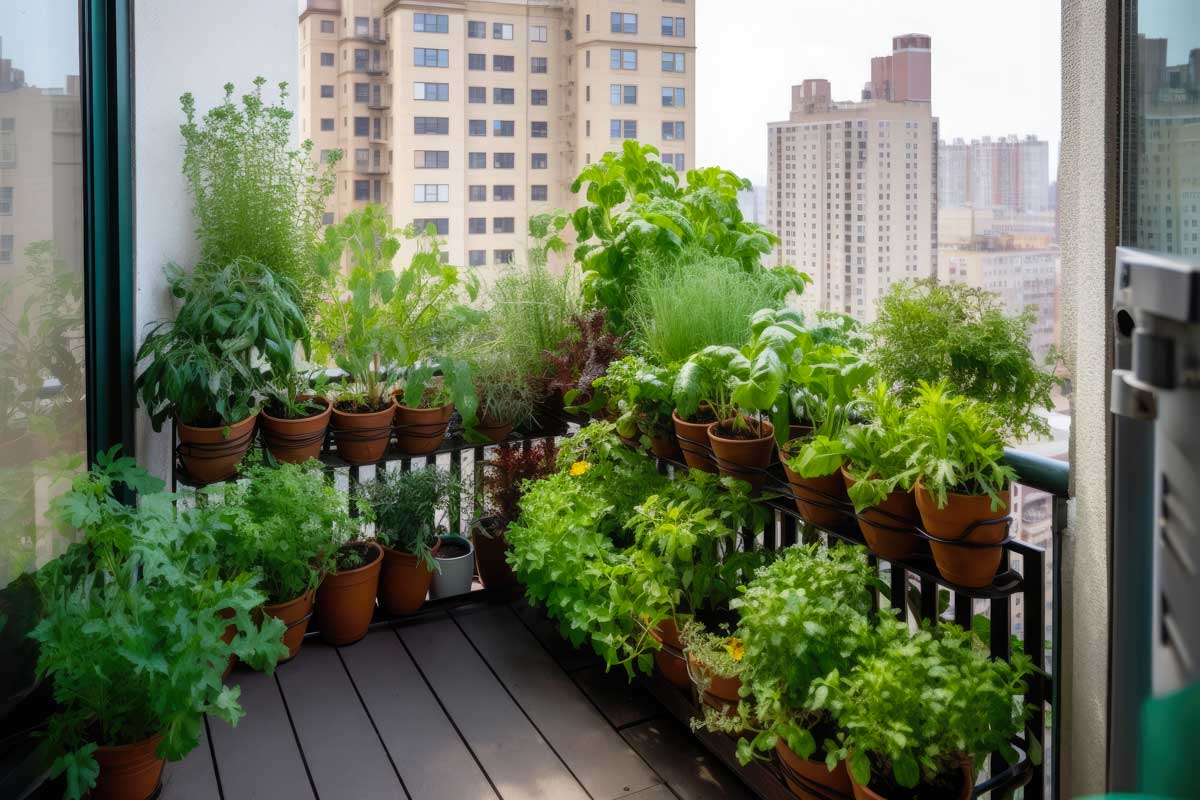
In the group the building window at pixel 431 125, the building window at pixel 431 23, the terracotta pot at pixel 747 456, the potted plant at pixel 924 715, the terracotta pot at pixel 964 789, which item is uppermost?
the building window at pixel 431 23

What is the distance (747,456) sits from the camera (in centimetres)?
226

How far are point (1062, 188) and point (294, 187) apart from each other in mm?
2149

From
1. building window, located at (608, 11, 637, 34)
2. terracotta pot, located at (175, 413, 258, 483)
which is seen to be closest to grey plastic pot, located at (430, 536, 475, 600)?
terracotta pot, located at (175, 413, 258, 483)

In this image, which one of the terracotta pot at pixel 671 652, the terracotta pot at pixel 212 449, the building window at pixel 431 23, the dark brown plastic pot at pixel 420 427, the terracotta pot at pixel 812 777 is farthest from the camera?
the building window at pixel 431 23

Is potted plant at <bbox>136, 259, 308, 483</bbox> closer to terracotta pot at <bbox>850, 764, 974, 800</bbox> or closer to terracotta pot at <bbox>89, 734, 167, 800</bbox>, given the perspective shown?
terracotta pot at <bbox>89, 734, 167, 800</bbox>

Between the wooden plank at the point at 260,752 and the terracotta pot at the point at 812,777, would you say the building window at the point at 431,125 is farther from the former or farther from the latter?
the terracotta pot at the point at 812,777

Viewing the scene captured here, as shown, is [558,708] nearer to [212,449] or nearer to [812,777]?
[812,777]

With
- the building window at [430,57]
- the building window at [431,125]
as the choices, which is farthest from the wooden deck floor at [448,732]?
the building window at [430,57]

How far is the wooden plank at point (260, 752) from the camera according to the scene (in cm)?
223

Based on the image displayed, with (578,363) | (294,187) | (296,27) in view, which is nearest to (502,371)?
(578,363)

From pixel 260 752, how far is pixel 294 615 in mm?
421

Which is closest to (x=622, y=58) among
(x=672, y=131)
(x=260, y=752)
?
(x=672, y=131)

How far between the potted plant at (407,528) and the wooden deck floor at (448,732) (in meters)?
0.14

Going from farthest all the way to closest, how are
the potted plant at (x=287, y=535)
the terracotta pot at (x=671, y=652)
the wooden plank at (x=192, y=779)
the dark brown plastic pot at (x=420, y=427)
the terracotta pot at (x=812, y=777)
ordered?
1. the dark brown plastic pot at (x=420, y=427)
2. the potted plant at (x=287, y=535)
3. the terracotta pot at (x=671, y=652)
4. the wooden plank at (x=192, y=779)
5. the terracotta pot at (x=812, y=777)
